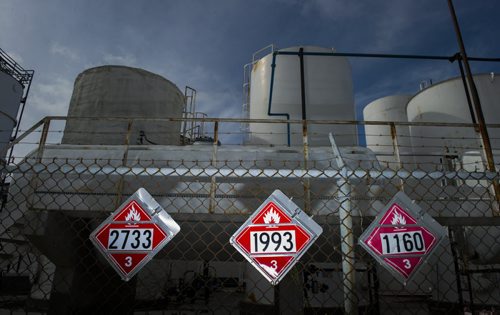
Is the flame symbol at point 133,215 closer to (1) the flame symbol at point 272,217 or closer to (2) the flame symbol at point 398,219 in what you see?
(1) the flame symbol at point 272,217

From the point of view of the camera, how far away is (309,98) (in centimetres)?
1109

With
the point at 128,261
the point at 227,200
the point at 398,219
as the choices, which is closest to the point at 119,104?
the point at 227,200

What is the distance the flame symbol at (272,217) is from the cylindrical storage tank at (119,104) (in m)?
8.36

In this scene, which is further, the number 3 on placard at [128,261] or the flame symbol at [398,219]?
the flame symbol at [398,219]

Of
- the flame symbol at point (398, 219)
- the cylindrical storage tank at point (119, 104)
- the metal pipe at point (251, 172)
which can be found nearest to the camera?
the flame symbol at point (398, 219)

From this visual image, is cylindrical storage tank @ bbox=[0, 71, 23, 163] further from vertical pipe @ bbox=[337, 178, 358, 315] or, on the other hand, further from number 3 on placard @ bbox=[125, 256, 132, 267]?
vertical pipe @ bbox=[337, 178, 358, 315]

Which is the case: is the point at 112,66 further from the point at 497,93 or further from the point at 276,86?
the point at 497,93

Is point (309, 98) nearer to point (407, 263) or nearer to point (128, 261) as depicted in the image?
point (407, 263)

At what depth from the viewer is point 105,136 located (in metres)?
9.65

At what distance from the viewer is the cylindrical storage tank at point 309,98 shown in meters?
10.7

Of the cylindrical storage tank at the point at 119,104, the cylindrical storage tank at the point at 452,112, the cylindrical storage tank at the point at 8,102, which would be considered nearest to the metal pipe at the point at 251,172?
the cylindrical storage tank at the point at 452,112

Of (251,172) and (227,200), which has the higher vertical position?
(251,172)

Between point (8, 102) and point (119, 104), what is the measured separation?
33.9 feet

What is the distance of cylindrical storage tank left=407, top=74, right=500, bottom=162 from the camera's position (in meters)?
7.85
